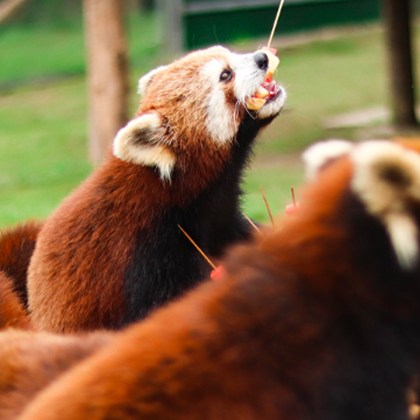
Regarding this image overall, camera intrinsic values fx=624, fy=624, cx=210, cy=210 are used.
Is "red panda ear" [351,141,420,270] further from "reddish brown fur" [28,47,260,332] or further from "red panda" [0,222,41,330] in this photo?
"red panda" [0,222,41,330]

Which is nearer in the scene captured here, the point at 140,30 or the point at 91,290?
the point at 91,290

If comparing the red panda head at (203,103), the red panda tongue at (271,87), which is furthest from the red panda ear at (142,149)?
the red panda tongue at (271,87)

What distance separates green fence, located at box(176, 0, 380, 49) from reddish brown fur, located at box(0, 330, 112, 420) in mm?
10479

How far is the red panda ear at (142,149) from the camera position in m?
2.77

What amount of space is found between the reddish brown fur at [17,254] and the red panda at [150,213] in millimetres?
248

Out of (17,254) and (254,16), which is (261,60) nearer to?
(17,254)

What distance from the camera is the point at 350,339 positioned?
1.32 metres

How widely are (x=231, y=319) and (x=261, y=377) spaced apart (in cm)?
13

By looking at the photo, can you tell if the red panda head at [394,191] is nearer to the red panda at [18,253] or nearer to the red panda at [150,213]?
the red panda at [150,213]

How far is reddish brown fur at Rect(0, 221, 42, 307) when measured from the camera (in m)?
3.15

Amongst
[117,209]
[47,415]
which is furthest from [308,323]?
[117,209]

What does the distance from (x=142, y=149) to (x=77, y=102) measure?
11182 millimetres

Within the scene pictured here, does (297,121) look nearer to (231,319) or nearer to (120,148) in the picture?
(120,148)

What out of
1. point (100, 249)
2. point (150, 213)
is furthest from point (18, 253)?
point (150, 213)
